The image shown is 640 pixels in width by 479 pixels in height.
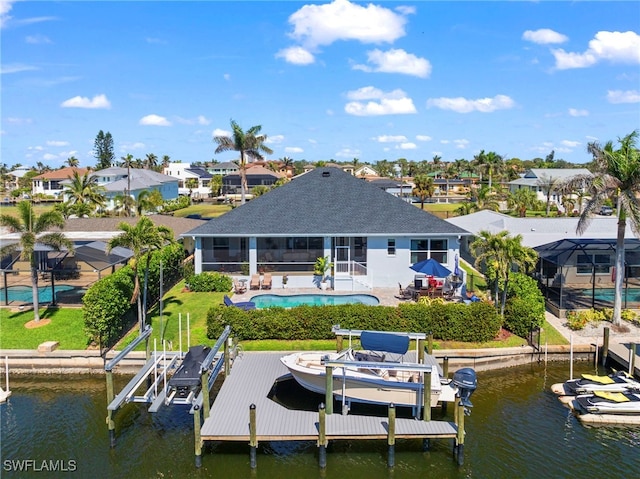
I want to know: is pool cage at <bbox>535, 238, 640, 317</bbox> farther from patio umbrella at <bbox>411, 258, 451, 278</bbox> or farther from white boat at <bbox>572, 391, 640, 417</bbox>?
white boat at <bbox>572, 391, 640, 417</bbox>

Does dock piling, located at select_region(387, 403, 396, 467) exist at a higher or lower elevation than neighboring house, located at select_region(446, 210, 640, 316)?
lower

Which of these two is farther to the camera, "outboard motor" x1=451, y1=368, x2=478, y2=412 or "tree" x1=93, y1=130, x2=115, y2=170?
"tree" x1=93, y1=130, x2=115, y2=170

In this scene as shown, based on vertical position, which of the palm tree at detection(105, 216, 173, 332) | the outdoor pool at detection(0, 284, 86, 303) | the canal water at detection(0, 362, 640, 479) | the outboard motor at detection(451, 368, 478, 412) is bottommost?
the canal water at detection(0, 362, 640, 479)

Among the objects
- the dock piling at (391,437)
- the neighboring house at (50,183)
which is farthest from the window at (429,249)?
the neighboring house at (50,183)

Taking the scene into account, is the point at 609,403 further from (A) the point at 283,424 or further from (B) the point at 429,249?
(B) the point at 429,249

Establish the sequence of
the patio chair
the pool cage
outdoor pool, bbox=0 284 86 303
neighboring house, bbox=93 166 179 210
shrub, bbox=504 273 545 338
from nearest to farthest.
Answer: shrub, bbox=504 273 545 338
the pool cage
outdoor pool, bbox=0 284 86 303
the patio chair
neighboring house, bbox=93 166 179 210

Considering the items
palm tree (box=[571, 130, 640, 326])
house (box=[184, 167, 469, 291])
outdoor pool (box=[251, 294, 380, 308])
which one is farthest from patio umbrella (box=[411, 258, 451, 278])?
palm tree (box=[571, 130, 640, 326])

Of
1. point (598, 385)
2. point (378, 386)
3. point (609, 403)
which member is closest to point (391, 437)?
point (378, 386)
